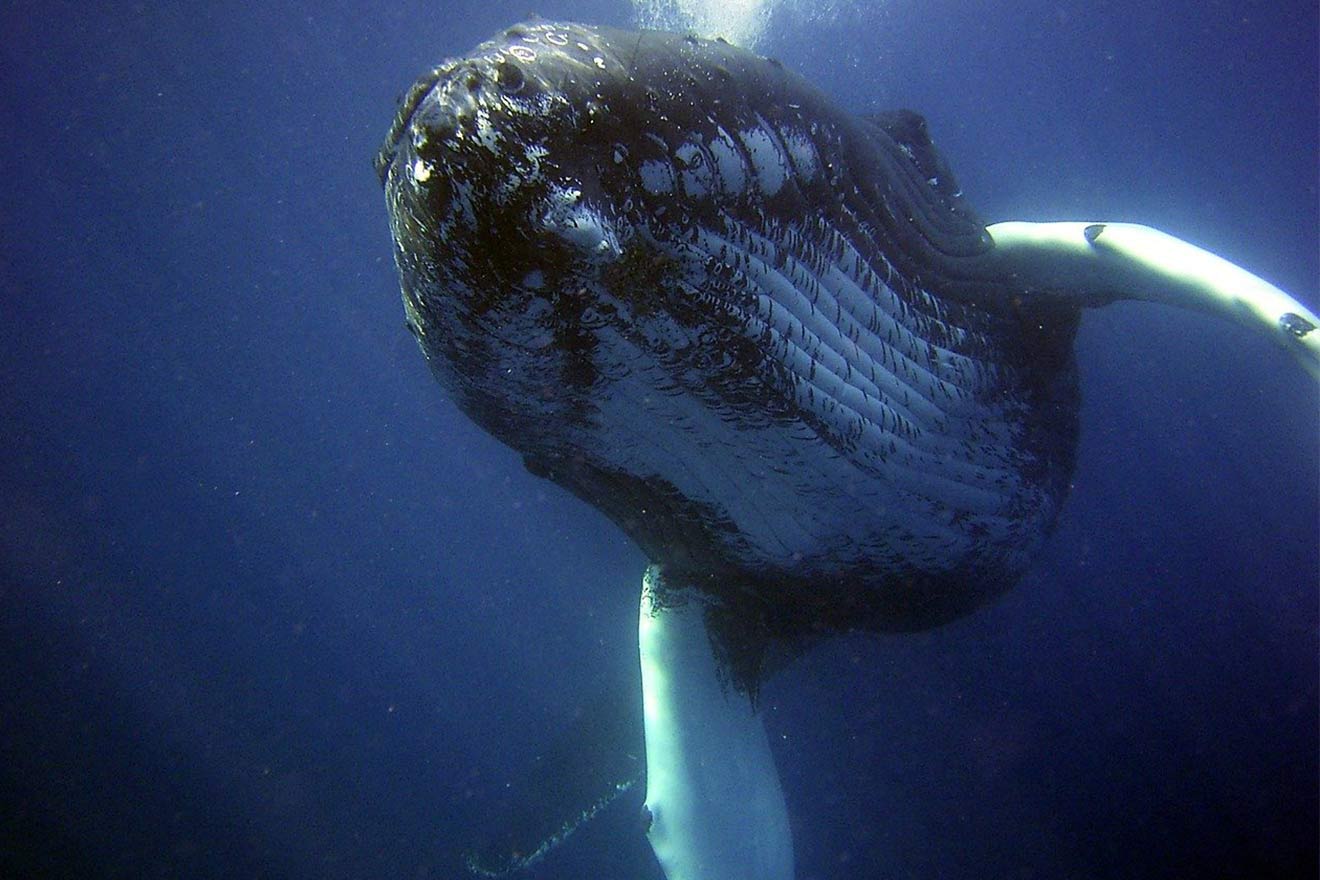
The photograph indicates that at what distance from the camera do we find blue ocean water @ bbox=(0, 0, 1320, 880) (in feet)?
18.4

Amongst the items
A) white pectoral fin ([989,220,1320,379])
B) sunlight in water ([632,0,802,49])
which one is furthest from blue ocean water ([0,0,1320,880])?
white pectoral fin ([989,220,1320,379])

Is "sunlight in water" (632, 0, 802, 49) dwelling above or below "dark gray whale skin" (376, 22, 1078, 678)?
above

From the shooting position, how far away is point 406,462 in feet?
124

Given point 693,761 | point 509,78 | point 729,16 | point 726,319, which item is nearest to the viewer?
point 509,78

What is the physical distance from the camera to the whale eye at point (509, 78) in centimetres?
161

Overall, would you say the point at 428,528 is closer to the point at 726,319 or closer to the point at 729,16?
the point at 729,16

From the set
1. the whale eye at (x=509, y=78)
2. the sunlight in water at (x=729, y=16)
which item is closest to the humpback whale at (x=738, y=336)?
the whale eye at (x=509, y=78)

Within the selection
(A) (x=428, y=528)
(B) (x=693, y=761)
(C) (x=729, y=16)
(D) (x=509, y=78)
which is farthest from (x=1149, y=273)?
(A) (x=428, y=528)

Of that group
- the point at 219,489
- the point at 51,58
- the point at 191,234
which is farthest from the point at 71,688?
the point at 51,58

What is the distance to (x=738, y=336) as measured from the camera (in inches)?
88.4

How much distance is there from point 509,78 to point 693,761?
14.9 feet

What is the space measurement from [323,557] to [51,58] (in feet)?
94.1

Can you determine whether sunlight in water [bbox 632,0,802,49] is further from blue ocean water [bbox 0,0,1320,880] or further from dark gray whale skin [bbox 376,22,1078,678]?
Answer: dark gray whale skin [bbox 376,22,1078,678]

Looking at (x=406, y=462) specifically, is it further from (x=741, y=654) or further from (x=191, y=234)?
(x=741, y=654)
